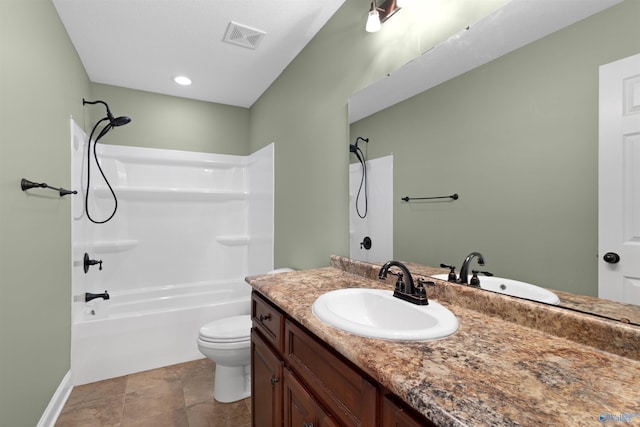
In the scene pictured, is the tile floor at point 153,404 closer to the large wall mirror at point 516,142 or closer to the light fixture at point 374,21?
the large wall mirror at point 516,142

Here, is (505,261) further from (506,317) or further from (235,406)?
(235,406)

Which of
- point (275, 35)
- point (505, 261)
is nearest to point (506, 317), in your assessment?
point (505, 261)

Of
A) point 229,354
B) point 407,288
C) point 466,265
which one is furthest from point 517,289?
point 229,354

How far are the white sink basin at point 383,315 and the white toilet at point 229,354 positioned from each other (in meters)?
1.06

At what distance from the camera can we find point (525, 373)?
2.06 feet

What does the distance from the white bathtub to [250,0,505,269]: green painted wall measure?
0.93 m

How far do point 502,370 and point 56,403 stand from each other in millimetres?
2518

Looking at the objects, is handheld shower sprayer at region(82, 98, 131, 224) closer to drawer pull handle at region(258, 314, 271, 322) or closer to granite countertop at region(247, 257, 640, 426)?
drawer pull handle at region(258, 314, 271, 322)

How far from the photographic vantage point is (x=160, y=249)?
3.22 metres

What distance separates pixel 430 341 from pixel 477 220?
1.69 feet

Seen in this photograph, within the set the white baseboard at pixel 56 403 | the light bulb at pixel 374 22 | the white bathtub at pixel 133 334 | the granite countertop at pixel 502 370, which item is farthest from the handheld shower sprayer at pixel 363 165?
the white baseboard at pixel 56 403

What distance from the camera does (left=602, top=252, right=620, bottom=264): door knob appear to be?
773 millimetres

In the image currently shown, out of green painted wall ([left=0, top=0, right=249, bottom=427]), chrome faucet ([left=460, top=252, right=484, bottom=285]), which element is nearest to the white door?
chrome faucet ([left=460, top=252, right=484, bottom=285])

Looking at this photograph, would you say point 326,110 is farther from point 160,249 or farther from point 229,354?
point 160,249
